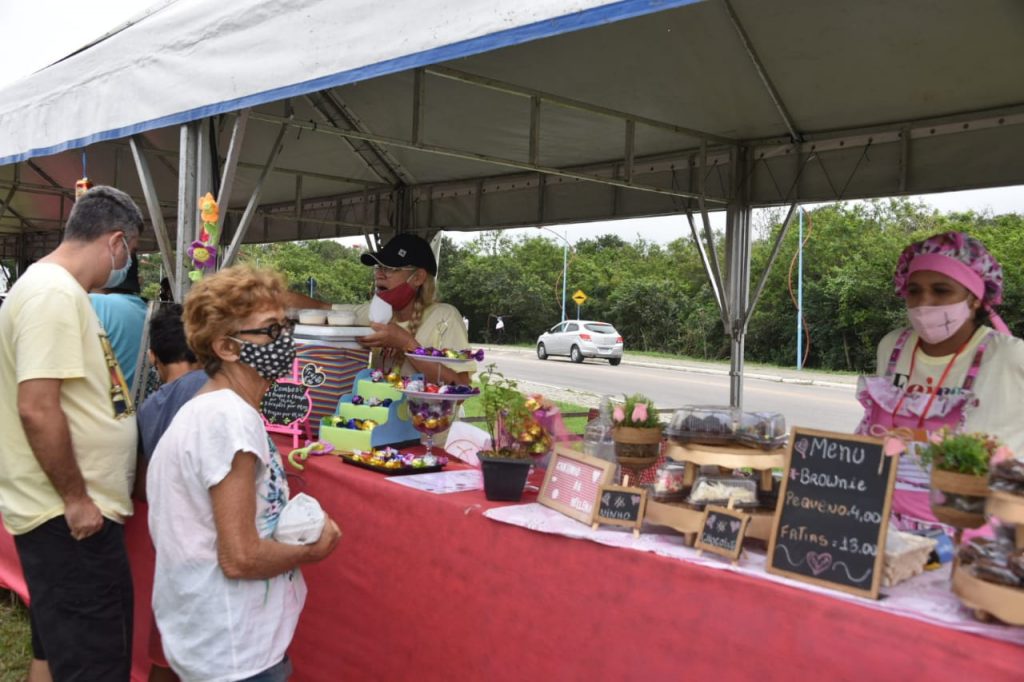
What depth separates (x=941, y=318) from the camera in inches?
83.3

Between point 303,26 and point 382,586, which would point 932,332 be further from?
point 303,26

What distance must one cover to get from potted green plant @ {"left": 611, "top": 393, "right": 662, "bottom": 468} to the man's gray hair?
1.55 m

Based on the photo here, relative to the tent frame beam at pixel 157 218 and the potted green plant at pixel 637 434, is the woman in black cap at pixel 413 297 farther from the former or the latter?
the potted green plant at pixel 637 434

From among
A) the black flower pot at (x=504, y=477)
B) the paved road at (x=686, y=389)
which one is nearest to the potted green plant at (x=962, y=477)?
the black flower pot at (x=504, y=477)

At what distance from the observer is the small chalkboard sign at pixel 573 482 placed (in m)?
1.88

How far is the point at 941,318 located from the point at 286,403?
221 centimetres

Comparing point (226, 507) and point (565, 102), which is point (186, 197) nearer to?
point (226, 507)

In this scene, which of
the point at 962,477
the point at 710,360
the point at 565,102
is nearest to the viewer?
the point at 962,477

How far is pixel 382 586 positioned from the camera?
7.52 ft

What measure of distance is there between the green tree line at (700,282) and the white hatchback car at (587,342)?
4.19m

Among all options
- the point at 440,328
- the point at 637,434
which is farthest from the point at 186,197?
the point at 637,434

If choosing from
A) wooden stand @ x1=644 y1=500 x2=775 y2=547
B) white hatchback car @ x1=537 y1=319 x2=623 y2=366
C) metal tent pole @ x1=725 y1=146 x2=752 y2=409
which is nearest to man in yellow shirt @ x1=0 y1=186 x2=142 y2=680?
wooden stand @ x1=644 y1=500 x2=775 y2=547

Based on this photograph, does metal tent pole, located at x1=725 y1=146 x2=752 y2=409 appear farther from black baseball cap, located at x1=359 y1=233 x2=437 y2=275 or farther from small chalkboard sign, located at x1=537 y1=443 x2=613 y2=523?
small chalkboard sign, located at x1=537 y1=443 x2=613 y2=523

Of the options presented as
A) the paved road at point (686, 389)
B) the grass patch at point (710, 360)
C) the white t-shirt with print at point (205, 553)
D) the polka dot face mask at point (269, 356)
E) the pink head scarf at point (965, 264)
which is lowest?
the paved road at point (686, 389)
